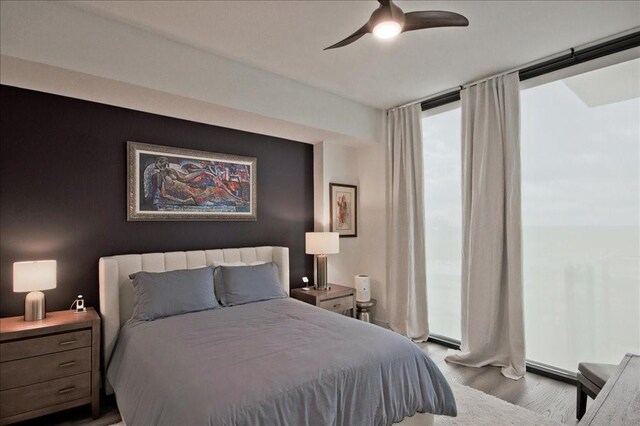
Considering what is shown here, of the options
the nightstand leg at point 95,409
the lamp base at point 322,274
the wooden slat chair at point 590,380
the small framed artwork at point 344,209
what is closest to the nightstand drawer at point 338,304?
the lamp base at point 322,274

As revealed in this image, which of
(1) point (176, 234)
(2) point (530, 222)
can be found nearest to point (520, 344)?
(2) point (530, 222)

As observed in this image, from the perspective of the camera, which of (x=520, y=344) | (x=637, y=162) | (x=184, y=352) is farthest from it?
(x=520, y=344)

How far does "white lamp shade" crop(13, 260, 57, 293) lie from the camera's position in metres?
2.45

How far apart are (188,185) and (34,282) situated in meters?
1.51

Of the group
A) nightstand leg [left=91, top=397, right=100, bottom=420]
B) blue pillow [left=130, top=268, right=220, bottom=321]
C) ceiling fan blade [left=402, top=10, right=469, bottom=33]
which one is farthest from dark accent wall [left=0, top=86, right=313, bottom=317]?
ceiling fan blade [left=402, top=10, right=469, bottom=33]

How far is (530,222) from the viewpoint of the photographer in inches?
133

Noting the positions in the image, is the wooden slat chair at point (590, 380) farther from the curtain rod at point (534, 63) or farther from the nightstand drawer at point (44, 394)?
the nightstand drawer at point (44, 394)

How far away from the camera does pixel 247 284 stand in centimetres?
334

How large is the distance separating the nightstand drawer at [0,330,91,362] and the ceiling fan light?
291cm

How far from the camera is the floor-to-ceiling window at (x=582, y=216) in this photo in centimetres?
283

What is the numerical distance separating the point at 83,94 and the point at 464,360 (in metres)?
4.31

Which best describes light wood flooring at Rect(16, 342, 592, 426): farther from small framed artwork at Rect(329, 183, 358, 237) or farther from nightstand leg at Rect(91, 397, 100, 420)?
small framed artwork at Rect(329, 183, 358, 237)

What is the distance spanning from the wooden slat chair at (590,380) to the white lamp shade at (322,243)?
2483 mm

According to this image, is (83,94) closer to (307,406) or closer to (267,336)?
(267,336)
